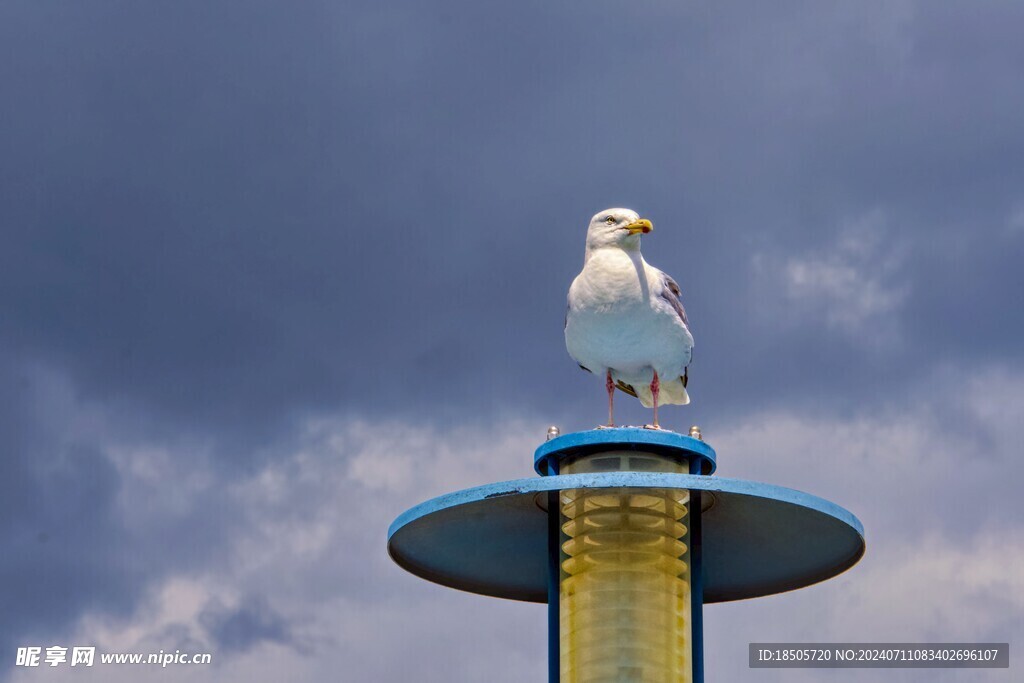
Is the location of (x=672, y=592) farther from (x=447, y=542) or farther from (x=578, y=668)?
(x=447, y=542)

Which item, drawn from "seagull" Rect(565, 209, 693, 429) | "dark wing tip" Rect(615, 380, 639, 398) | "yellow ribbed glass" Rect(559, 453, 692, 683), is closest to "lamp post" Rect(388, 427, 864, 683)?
"yellow ribbed glass" Rect(559, 453, 692, 683)

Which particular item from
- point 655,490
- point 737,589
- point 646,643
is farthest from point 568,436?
point 737,589

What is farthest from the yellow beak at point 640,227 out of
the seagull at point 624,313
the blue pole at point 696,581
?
the blue pole at point 696,581

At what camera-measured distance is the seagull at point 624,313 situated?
68.3 feet

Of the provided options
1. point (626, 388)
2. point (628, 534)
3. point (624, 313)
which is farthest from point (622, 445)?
point (626, 388)

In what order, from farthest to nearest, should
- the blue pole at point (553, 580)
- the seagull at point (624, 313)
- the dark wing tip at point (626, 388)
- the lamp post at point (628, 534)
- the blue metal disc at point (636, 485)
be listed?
the dark wing tip at point (626, 388) → the seagull at point (624, 313) → the blue pole at point (553, 580) → the lamp post at point (628, 534) → the blue metal disc at point (636, 485)

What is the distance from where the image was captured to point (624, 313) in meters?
20.8

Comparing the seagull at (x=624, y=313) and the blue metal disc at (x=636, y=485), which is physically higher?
the seagull at (x=624, y=313)

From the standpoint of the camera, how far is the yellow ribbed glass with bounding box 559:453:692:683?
61.7 feet

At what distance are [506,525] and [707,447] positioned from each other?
7.97ft

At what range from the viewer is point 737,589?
2211 cm

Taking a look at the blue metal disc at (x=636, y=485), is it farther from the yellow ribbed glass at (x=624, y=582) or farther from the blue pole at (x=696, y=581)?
the yellow ribbed glass at (x=624, y=582)

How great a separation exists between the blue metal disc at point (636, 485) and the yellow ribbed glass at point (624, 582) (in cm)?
65

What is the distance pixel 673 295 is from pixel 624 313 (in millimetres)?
804
